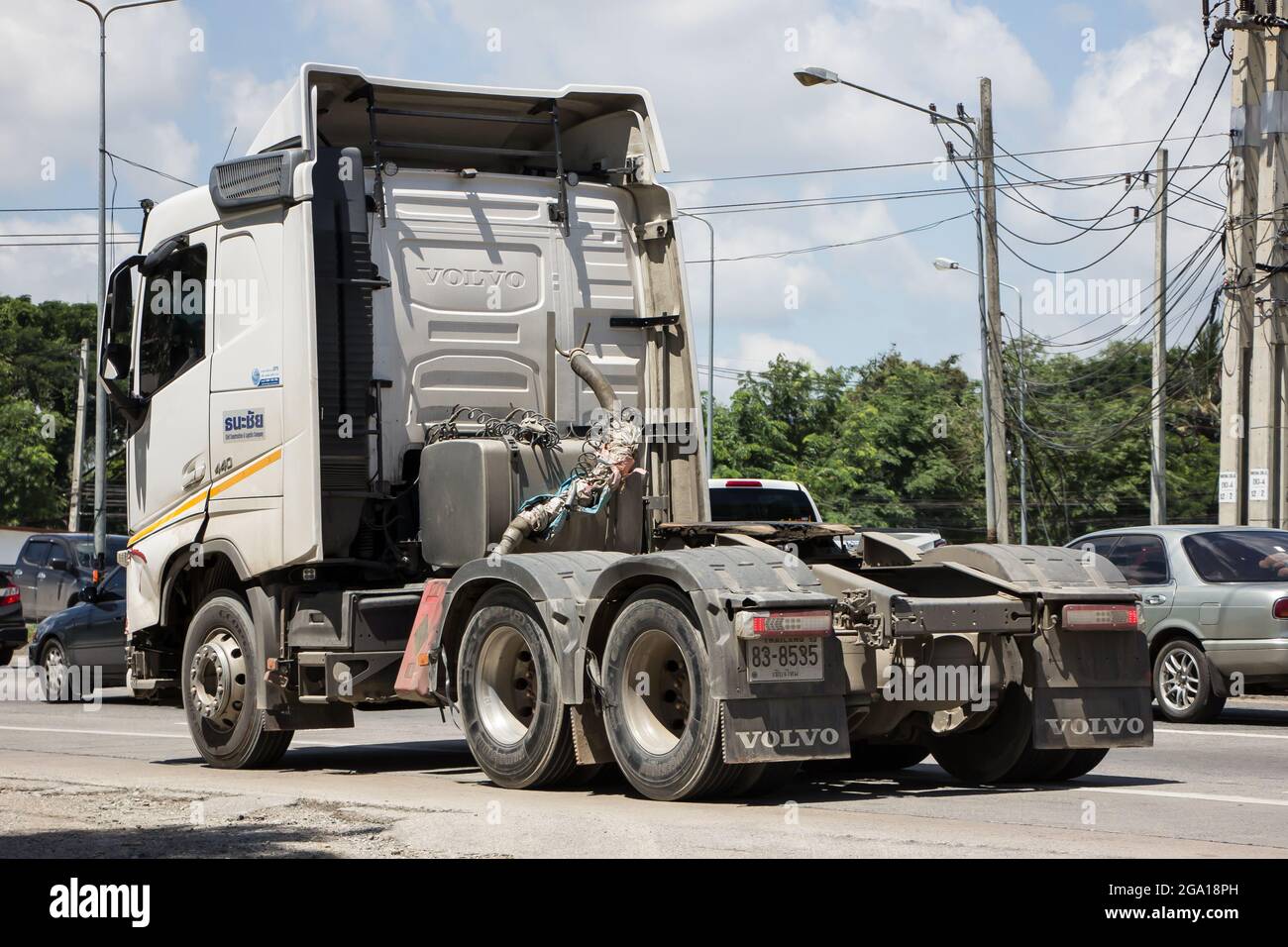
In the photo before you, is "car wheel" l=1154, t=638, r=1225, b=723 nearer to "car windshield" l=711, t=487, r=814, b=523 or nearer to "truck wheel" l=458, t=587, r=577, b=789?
"car windshield" l=711, t=487, r=814, b=523

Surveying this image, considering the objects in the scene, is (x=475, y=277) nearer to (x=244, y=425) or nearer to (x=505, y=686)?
(x=244, y=425)

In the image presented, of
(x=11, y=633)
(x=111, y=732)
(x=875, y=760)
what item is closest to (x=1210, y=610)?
(x=875, y=760)

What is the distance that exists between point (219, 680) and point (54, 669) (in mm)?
10156

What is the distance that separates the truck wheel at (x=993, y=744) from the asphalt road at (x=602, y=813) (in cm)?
16

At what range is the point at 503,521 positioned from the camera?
10.9 metres

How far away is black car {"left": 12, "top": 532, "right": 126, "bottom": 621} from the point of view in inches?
1260

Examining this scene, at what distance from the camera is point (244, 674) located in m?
11.9

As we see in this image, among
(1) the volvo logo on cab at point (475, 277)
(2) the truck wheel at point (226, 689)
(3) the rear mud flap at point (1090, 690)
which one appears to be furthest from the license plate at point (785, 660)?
(2) the truck wheel at point (226, 689)

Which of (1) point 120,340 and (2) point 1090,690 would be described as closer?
(2) point 1090,690

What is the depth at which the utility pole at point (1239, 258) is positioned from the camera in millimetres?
21219

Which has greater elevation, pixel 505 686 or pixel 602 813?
pixel 505 686

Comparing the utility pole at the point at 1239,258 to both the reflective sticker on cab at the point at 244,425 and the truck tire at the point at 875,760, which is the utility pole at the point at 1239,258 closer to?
the truck tire at the point at 875,760

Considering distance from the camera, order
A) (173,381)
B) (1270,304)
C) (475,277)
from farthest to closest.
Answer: (1270,304), (173,381), (475,277)

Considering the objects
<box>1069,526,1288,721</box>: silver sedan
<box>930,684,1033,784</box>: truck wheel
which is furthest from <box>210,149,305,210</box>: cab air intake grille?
<box>1069,526,1288,721</box>: silver sedan
